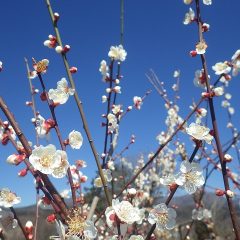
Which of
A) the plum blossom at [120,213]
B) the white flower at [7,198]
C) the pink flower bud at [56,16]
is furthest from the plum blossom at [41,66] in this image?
the plum blossom at [120,213]

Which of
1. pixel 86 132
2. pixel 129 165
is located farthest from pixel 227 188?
pixel 129 165

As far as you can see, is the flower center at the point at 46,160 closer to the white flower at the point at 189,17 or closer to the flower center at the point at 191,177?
the flower center at the point at 191,177

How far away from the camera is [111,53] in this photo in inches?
126

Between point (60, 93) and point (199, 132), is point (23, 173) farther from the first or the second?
point (199, 132)

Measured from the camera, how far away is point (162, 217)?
180 centimetres

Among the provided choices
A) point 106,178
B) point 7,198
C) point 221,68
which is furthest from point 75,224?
point 221,68

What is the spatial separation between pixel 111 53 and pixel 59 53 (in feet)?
4.57

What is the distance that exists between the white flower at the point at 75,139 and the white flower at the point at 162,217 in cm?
55

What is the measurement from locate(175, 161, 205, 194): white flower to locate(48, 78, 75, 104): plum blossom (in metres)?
0.69

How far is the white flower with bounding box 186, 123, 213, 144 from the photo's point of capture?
1.67 m

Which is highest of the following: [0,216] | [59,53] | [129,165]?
[129,165]

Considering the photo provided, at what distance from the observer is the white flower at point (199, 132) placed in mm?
1668

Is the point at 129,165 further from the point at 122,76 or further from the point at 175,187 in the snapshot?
the point at 175,187

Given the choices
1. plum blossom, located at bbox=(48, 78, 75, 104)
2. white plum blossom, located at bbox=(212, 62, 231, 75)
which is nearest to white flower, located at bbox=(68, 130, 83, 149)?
plum blossom, located at bbox=(48, 78, 75, 104)
